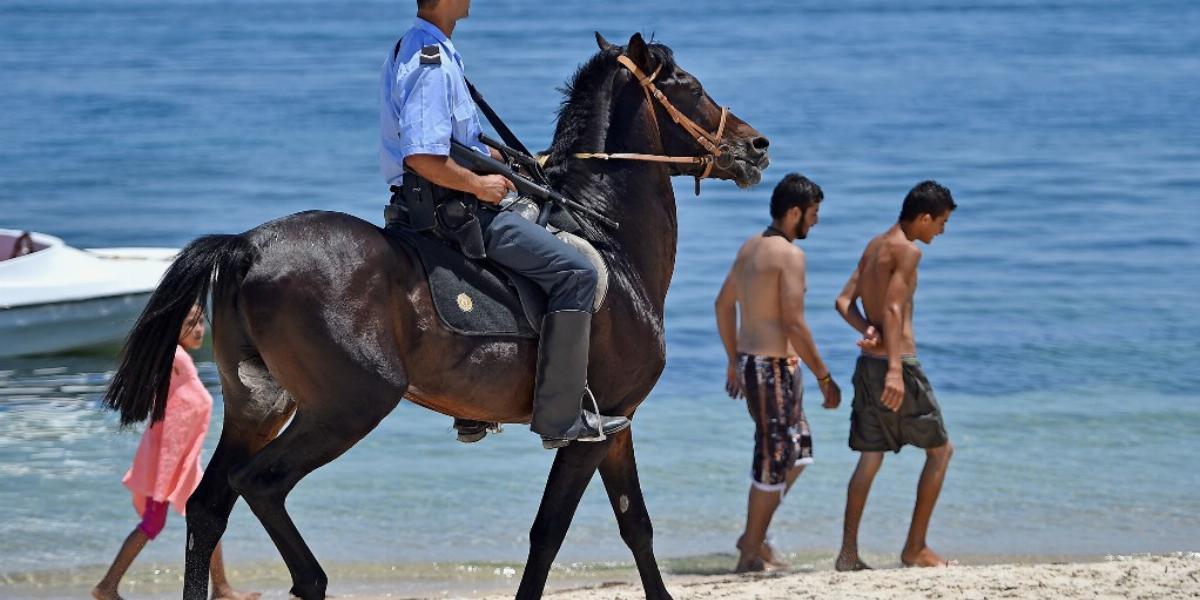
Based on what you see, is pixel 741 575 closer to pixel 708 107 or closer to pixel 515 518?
pixel 515 518

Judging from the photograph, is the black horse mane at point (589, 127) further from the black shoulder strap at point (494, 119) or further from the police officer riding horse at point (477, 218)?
the police officer riding horse at point (477, 218)

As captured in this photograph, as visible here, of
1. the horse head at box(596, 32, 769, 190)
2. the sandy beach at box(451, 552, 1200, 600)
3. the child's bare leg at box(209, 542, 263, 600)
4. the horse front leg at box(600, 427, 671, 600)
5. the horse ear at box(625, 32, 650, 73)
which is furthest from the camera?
the child's bare leg at box(209, 542, 263, 600)

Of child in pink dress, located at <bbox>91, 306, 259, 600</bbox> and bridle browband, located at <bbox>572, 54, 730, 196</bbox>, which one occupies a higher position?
bridle browband, located at <bbox>572, 54, 730, 196</bbox>

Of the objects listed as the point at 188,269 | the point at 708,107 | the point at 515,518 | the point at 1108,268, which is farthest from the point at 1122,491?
the point at 1108,268

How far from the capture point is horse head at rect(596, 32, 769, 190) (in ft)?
22.3

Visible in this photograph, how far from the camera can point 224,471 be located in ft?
20.1

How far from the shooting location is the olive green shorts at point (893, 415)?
891 centimetres

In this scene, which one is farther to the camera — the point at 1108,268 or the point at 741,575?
the point at 1108,268

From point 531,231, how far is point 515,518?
459 centimetres

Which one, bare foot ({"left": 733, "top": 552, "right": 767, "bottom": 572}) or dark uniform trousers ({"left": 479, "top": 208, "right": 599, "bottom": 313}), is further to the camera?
bare foot ({"left": 733, "top": 552, "right": 767, "bottom": 572})

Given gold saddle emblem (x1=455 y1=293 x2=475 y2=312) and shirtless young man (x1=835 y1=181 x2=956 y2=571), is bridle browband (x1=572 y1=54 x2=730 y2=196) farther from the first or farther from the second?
shirtless young man (x1=835 y1=181 x2=956 y2=571)

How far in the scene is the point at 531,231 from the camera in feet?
20.3

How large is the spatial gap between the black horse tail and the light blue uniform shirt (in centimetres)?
65

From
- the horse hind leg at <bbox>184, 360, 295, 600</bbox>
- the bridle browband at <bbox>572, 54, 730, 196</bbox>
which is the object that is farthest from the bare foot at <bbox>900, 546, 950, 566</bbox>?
the horse hind leg at <bbox>184, 360, 295, 600</bbox>
